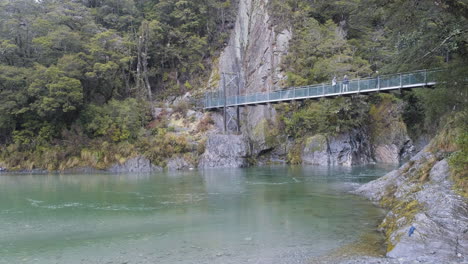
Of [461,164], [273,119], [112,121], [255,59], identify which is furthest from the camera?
[255,59]

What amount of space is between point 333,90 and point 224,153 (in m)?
8.91

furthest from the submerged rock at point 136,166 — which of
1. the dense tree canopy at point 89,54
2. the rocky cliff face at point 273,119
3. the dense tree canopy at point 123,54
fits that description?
the rocky cliff face at point 273,119

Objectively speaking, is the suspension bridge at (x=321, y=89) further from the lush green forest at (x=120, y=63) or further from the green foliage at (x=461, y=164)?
the green foliage at (x=461, y=164)

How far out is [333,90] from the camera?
2088 centimetres

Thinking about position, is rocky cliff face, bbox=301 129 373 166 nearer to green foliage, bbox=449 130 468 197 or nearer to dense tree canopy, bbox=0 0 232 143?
dense tree canopy, bbox=0 0 232 143

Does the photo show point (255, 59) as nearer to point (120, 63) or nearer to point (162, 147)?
point (120, 63)

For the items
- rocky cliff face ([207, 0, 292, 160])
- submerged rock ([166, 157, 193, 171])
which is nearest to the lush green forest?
submerged rock ([166, 157, 193, 171])

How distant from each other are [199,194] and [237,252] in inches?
281

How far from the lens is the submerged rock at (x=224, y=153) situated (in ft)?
83.9

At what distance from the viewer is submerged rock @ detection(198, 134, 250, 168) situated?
25.6 m

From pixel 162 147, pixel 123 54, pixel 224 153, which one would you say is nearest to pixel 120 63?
pixel 123 54

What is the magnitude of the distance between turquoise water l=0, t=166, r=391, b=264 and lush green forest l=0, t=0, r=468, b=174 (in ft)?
31.4

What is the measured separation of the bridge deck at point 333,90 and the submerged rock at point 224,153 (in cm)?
292

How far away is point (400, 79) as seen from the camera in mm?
17281
